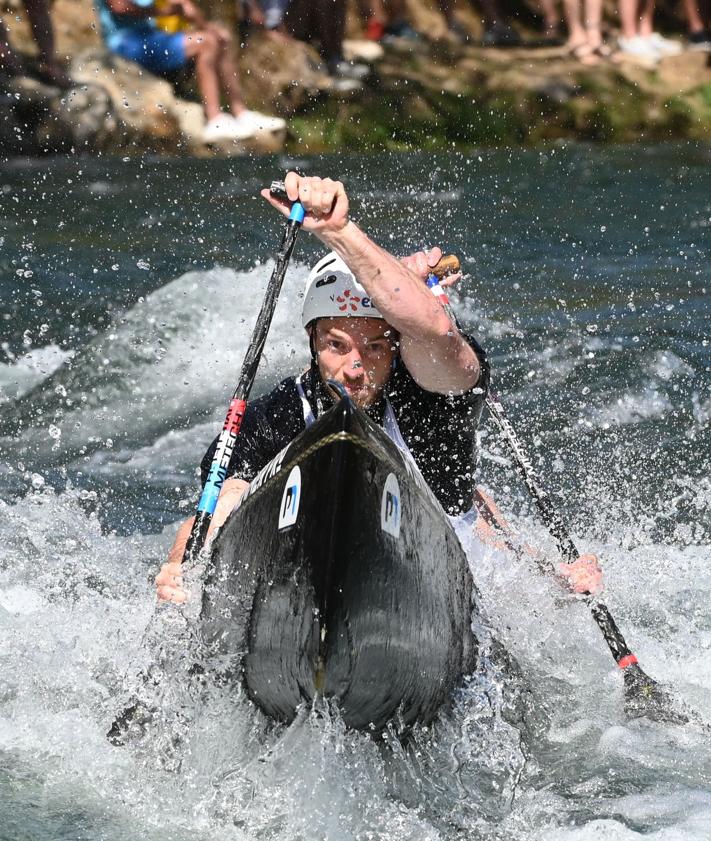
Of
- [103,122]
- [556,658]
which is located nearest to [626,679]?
[556,658]

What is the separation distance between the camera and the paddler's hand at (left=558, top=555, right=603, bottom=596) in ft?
17.4

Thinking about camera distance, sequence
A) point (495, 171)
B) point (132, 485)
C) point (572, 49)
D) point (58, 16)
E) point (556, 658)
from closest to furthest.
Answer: point (556, 658), point (132, 485), point (495, 171), point (58, 16), point (572, 49)

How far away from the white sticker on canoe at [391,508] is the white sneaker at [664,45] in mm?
16295

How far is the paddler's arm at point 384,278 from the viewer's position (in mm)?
4234

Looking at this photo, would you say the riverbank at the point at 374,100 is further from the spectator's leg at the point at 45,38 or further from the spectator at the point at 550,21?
the spectator at the point at 550,21

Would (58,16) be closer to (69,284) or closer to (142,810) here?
(69,284)

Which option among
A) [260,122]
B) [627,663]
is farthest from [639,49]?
[627,663]

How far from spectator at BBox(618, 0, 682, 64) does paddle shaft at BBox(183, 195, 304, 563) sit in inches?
591

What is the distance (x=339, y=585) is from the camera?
3793mm

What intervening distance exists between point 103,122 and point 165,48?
1211mm

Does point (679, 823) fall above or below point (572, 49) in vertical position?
above

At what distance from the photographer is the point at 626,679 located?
518 cm

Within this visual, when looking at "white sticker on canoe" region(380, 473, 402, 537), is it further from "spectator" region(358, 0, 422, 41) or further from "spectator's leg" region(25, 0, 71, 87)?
"spectator" region(358, 0, 422, 41)

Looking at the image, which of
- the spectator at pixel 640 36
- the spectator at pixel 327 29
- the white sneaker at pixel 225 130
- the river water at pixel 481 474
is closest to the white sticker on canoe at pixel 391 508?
the river water at pixel 481 474
